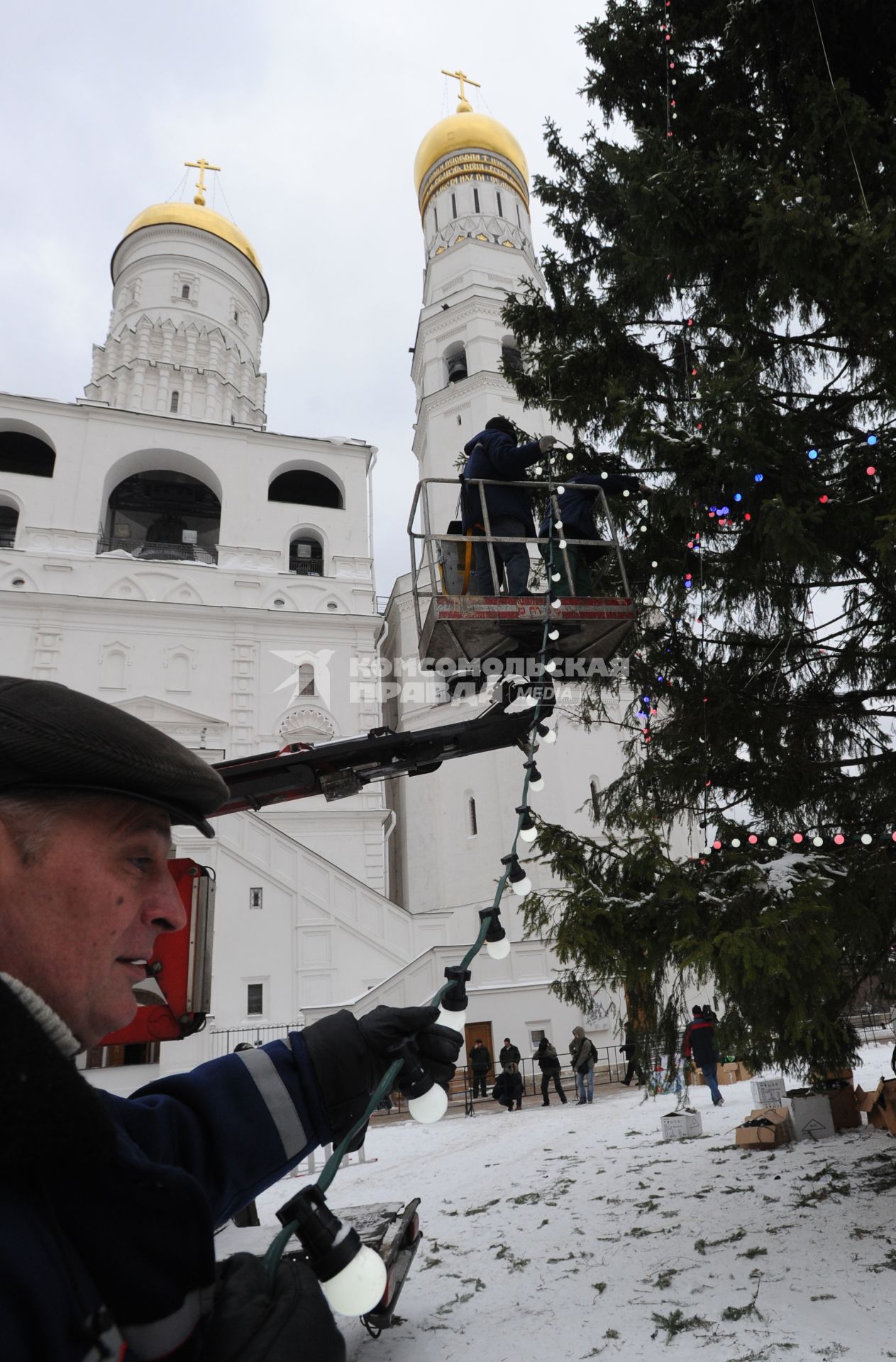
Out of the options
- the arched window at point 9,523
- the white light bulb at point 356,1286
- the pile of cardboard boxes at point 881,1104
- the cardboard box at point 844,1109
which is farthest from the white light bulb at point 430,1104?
the arched window at point 9,523

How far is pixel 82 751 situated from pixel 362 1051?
98cm

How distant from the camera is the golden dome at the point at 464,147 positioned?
3447 cm

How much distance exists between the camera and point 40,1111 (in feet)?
2.90

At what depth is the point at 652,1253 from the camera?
5406 millimetres

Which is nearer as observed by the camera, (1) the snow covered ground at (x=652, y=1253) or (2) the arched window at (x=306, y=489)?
(1) the snow covered ground at (x=652, y=1253)

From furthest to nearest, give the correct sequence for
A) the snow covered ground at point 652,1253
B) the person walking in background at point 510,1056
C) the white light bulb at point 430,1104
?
the person walking in background at point 510,1056 < the snow covered ground at point 652,1253 < the white light bulb at point 430,1104

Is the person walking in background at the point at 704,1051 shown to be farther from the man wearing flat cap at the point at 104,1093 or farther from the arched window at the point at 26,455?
the arched window at the point at 26,455

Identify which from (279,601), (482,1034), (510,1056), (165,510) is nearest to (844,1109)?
(510,1056)

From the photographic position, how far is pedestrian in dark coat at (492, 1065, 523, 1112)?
574 inches

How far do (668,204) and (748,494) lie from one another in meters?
1.94

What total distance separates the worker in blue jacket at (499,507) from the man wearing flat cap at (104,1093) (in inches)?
185

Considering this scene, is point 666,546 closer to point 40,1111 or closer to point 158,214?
point 40,1111

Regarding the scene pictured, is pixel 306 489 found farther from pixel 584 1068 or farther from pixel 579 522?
pixel 579 522

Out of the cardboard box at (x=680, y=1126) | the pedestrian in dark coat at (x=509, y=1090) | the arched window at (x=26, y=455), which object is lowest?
the pedestrian in dark coat at (x=509, y=1090)
